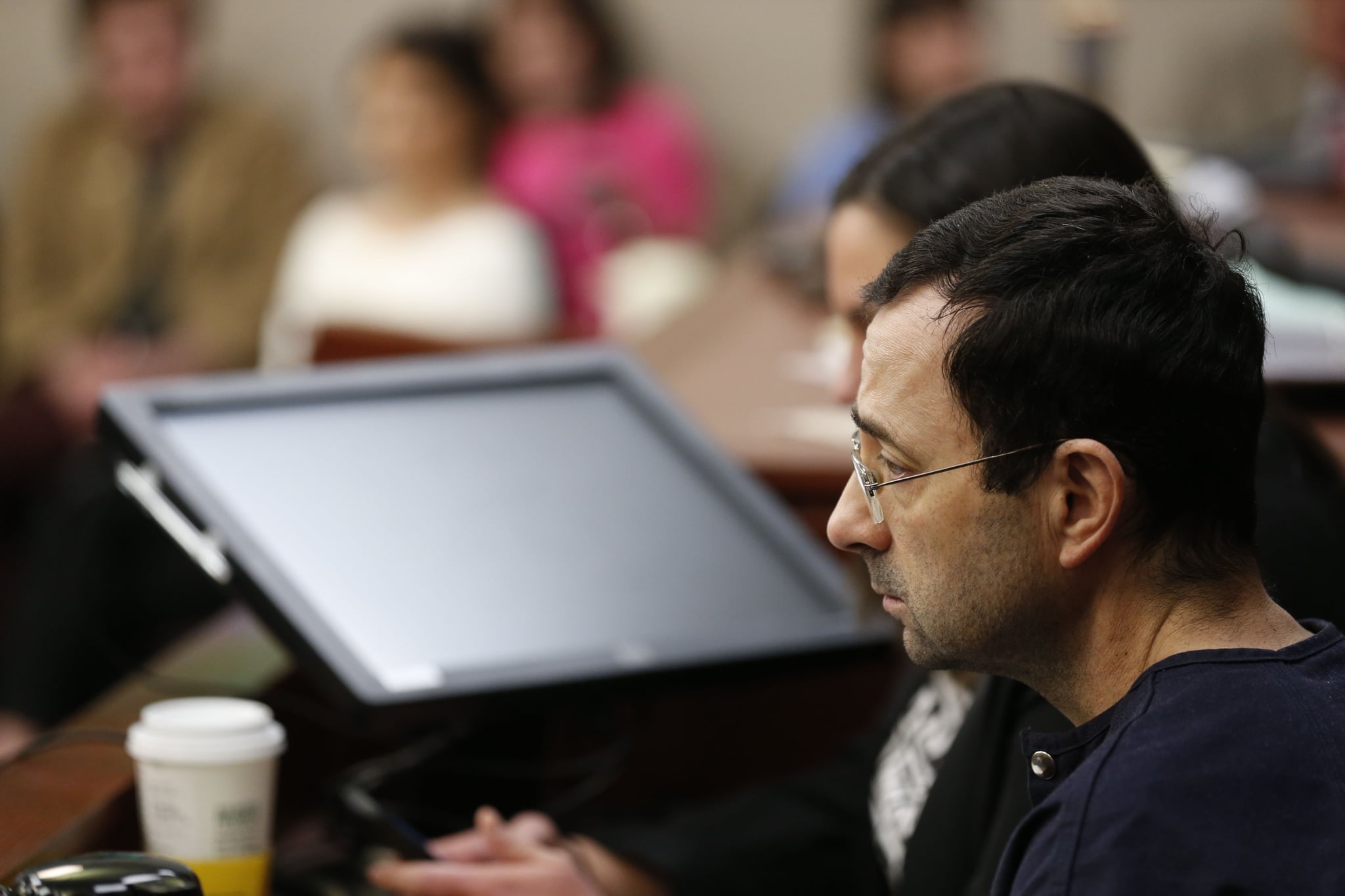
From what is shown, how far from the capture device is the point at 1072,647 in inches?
30.9

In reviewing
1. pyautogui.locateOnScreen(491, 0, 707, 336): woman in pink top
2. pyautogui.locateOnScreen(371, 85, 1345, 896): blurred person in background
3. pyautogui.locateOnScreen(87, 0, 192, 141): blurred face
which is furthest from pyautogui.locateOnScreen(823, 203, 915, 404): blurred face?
pyautogui.locateOnScreen(87, 0, 192, 141): blurred face

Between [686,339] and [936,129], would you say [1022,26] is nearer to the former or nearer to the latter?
[686,339]

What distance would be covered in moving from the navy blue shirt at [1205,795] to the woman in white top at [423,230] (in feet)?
8.65

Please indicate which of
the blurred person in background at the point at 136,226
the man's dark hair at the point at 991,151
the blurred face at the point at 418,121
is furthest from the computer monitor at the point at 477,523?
the blurred face at the point at 418,121

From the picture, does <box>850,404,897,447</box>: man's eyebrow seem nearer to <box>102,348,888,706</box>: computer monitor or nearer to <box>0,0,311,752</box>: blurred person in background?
<box>102,348,888,706</box>: computer monitor

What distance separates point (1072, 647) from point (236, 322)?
3104 mm

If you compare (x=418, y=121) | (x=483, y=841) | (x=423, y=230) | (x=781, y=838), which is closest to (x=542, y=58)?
(x=418, y=121)

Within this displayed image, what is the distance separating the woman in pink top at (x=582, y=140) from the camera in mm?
3910

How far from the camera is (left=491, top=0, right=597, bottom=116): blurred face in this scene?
4.06m

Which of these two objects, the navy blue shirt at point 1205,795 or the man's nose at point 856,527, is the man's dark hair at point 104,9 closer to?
the man's nose at point 856,527

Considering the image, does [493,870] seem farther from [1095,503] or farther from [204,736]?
[1095,503]

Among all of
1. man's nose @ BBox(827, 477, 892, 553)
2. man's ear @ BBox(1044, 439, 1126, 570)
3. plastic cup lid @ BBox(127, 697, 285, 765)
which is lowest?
plastic cup lid @ BBox(127, 697, 285, 765)

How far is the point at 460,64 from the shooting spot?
3672 mm

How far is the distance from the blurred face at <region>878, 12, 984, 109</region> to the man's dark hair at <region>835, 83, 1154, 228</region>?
2609 mm
